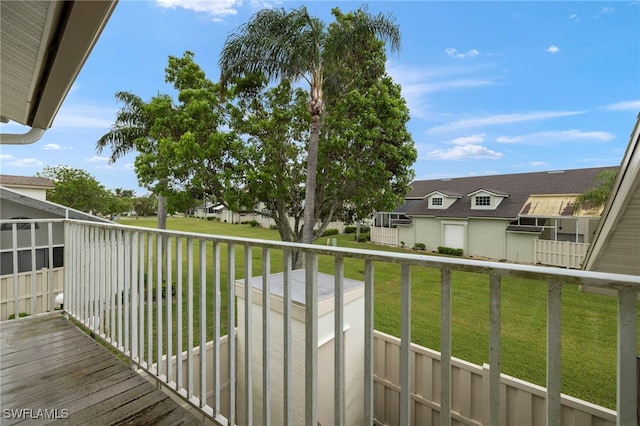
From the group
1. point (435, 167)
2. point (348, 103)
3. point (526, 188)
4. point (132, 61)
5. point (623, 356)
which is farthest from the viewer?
point (435, 167)

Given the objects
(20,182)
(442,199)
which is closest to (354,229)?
(442,199)

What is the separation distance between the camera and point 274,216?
9922mm

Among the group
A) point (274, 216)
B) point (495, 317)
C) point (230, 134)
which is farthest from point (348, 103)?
point (495, 317)

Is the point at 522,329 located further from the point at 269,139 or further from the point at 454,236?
the point at 454,236

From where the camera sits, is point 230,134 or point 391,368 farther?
point 230,134

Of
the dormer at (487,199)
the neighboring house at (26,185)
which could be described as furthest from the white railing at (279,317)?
the neighboring house at (26,185)

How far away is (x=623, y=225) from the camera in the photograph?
1756mm

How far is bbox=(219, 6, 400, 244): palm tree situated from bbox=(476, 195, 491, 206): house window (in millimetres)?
9429

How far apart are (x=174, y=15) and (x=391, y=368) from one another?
1059cm

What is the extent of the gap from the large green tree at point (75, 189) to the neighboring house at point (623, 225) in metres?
22.8

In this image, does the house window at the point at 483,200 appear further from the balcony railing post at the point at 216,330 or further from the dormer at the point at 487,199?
the balcony railing post at the point at 216,330

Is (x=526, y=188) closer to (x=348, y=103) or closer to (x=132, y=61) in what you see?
(x=348, y=103)

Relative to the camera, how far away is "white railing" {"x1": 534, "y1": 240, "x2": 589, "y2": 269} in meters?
11.0

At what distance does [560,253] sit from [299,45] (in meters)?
11.9
